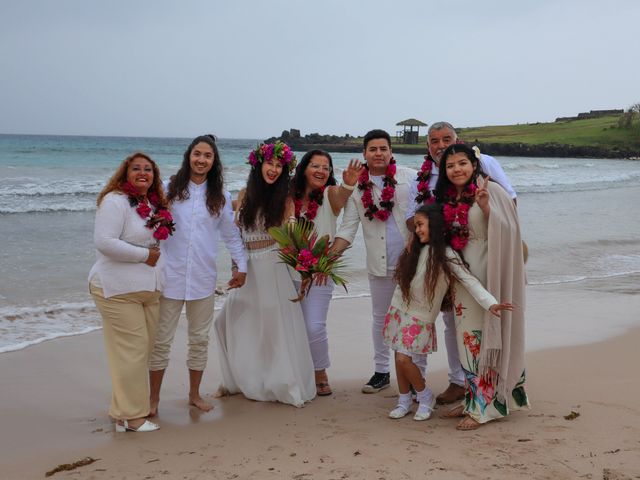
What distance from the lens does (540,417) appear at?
4746mm

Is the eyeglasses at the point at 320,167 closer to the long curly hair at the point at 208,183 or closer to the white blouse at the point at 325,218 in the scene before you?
the white blouse at the point at 325,218

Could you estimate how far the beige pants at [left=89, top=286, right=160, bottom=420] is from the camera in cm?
461

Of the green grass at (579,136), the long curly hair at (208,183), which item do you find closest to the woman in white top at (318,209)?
the long curly hair at (208,183)

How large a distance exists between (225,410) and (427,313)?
1.65m

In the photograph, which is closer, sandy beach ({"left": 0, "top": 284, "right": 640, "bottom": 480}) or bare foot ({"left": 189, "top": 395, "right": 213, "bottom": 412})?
sandy beach ({"left": 0, "top": 284, "right": 640, "bottom": 480})

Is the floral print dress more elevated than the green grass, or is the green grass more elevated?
the green grass

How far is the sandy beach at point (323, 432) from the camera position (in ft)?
12.9

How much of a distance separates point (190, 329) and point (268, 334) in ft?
1.93

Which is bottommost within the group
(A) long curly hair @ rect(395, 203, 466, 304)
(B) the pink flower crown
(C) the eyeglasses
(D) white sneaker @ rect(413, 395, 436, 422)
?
(D) white sneaker @ rect(413, 395, 436, 422)

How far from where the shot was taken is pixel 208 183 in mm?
5086

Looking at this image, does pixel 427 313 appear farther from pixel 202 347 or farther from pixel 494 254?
pixel 202 347

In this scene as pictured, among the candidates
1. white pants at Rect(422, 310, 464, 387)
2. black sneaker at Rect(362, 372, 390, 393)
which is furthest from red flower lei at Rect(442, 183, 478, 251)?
black sneaker at Rect(362, 372, 390, 393)

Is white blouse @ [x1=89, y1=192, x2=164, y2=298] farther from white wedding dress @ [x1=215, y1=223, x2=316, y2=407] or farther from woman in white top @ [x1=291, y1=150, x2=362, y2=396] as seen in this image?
woman in white top @ [x1=291, y1=150, x2=362, y2=396]

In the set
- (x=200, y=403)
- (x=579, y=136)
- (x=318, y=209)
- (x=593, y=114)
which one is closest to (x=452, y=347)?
(x=318, y=209)
